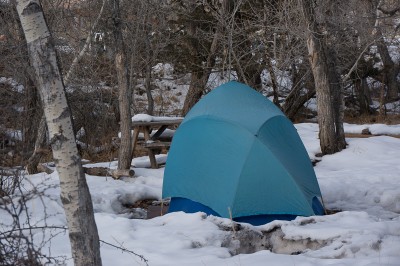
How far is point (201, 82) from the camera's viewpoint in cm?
1967

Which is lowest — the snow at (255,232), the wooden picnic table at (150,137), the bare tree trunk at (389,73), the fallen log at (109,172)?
the fallen log at (109,172)

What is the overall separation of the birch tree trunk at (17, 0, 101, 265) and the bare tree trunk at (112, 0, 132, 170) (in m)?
7.40

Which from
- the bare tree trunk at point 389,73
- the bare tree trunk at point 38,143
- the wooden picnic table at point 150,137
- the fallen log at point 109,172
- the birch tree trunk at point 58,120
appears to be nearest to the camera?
the birch tree trunk at point 58,120

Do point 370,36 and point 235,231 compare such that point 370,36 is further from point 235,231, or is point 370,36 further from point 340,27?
point 235,231

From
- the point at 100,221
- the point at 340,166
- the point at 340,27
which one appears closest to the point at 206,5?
the point at 340,27

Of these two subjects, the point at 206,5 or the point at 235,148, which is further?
the point at 206,5

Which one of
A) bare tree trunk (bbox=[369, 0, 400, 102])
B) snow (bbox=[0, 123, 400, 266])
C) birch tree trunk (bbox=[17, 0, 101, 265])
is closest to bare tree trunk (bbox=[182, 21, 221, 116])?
bare tree trunk (bbox=[369, 0, 400, 102])

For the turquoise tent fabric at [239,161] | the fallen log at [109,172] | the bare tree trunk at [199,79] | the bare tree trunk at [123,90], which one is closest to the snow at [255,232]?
the turquoise tent fabric at [239,161]

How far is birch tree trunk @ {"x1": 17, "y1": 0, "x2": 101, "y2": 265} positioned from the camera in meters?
3.83

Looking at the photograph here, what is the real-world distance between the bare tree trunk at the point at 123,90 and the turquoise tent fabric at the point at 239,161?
2643mm

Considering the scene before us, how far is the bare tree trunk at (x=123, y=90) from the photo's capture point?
11.2 m

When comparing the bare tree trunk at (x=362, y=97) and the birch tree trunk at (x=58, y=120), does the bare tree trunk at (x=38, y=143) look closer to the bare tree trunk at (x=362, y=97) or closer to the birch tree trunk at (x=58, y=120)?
the birch tree trunk at (x=58, y=120)

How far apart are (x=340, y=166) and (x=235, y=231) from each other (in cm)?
585

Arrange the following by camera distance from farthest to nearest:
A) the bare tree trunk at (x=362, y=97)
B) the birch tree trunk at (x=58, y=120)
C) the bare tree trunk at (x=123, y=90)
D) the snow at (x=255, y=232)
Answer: the bare tree trunk at (x=362, y=97) < the bare tree trunk at (x=123, y=90) < the snow at (x=255, y=232) < the birch tree trunk at (x=58, y=120)
